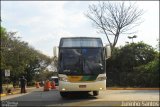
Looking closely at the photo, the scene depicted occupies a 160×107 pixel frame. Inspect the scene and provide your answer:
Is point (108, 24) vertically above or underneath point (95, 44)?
above

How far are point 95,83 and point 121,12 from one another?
103ft

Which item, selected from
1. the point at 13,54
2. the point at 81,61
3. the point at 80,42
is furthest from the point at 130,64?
the point at 81,61

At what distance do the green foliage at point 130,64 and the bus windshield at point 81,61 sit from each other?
62.3 ft

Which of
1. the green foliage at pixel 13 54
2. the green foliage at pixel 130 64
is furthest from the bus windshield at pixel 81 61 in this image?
the green foliage at pixel 130 64

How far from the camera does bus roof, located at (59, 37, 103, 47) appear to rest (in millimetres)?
23425

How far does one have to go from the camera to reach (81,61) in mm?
23047

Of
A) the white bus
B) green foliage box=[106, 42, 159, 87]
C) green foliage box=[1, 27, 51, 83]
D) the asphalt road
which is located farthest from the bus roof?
green foliage box=[106, 42, 159, 87]

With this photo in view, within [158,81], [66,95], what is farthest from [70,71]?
[158,81]

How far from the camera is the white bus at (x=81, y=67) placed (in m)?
22.8

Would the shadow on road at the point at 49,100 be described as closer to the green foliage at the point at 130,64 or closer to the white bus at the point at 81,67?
the white bus at the point at 81,67

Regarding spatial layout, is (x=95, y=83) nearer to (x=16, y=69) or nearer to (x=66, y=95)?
(x=66, y=95)

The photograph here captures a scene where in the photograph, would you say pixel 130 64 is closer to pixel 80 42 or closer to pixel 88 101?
pixel 80 42

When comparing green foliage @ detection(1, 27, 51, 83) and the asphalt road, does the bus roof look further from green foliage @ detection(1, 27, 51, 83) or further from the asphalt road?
green foliage @ detection(1, 27, 51, 83)

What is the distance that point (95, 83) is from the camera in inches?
900
